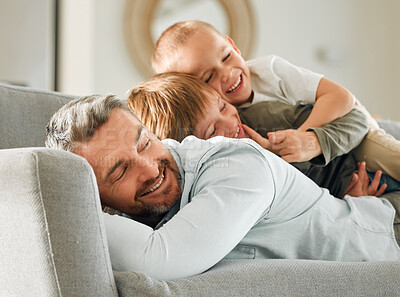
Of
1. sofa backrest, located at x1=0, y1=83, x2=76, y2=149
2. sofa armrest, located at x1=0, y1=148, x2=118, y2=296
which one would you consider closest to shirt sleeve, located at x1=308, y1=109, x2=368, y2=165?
sofa backrest, located at x1=0, y1=83, x2=76, y2=149

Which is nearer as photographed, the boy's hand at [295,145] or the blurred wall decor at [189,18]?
the boy's hand at [295,145]

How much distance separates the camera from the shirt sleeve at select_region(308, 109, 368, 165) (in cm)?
143

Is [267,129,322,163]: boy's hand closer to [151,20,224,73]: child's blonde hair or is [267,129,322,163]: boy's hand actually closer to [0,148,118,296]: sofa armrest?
[151,20,224,73]: child's blonde hair

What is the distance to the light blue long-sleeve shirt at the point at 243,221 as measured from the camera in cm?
84

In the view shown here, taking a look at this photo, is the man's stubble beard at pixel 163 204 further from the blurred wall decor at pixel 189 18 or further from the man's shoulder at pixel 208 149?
the blurred wall decor at pixel 189 18

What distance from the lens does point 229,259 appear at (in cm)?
99

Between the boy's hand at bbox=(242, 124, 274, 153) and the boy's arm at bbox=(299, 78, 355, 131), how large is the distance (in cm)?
14

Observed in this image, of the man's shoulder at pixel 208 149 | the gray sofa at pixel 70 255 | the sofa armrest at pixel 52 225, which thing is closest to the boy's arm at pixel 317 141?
the man's shoulder at pixel 208 149

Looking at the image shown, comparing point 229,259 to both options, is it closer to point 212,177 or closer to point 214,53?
point 212,177

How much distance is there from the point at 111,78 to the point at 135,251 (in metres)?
2.67

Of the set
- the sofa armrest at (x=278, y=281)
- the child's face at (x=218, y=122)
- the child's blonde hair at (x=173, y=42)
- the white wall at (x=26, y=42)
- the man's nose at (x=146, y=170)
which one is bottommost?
the white wall at (x=26, y=42)

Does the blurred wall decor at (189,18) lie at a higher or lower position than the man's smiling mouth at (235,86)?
lower

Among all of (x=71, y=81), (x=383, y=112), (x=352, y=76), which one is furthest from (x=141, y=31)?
(x=383, y=112)

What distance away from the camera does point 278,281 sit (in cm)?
80
